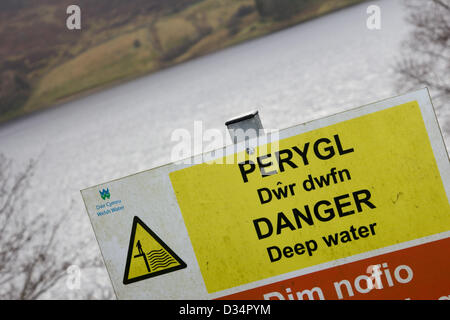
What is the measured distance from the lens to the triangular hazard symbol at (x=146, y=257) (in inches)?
126

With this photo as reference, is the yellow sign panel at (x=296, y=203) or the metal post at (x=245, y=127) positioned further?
the metal post at (x=245, y=127)

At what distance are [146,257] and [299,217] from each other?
1.02 meters

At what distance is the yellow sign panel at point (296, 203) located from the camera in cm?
301

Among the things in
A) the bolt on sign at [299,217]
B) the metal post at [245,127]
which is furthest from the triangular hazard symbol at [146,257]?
the metal post at [245,127]

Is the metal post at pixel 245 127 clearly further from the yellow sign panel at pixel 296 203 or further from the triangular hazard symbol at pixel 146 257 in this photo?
the triangular hazard symbol at pixel 146 257

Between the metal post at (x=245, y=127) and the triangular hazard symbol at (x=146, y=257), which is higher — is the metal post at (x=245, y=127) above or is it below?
above

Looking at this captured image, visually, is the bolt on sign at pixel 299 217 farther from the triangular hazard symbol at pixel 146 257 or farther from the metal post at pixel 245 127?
the metal post at pixel 245 127

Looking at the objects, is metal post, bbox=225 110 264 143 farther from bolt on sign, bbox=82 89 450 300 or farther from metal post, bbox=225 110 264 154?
bolt on sign, bbox=82 89 450 300

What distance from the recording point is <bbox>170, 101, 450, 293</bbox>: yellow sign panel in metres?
3.01

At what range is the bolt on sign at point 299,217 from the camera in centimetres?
297

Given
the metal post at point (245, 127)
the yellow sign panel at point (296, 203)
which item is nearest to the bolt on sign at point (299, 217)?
the yellow sign panel at point (296, 203)

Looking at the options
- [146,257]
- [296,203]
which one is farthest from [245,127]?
[146,257]
